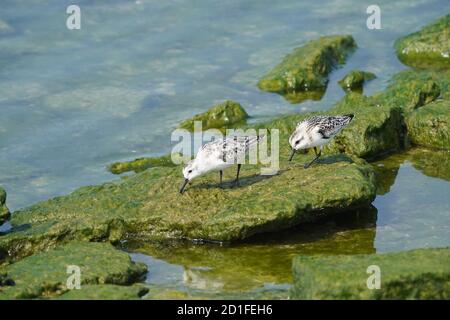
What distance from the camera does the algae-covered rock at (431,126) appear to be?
1548 centimetres

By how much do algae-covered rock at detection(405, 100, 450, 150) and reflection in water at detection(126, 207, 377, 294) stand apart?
2.90 meters

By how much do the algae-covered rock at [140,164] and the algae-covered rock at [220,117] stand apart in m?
1.36

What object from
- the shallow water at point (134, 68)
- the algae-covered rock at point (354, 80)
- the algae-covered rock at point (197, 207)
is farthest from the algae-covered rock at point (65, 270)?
the algae-covered rock at point (354, 80)

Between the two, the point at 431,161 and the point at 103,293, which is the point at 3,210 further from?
the point at 431,161

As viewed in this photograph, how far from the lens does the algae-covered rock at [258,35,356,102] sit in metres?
19.0

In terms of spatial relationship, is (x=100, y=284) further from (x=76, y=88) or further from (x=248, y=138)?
(x=76, y=88)

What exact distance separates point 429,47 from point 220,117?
17.8 ft

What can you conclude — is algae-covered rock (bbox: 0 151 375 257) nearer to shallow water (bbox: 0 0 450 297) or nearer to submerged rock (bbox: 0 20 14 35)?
shallow water (bbox: 0 0 450 297)

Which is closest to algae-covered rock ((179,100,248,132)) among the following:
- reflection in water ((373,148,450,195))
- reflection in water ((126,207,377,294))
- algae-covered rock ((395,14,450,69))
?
reflection in water ((373,148,450,195))

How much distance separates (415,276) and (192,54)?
11.6 m

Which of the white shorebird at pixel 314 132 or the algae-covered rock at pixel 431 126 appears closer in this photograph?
the white shorebird at pixel 314 132

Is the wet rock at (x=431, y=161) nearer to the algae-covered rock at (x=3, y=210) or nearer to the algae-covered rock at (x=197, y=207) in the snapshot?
the algae-covered rock at (x=197, y=207)

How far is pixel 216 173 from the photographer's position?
13.9 m
